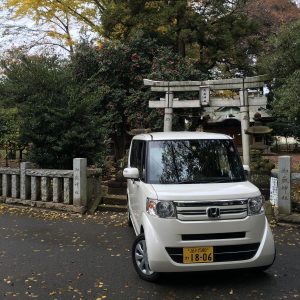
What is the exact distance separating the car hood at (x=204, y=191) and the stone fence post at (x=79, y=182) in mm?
4506

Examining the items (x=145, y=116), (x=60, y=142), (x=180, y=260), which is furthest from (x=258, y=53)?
(x=180, y=260)

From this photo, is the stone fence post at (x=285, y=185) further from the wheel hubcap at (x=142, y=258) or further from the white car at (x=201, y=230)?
the wheel hubcap at (x=142, y=258)

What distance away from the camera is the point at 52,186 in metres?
10.5

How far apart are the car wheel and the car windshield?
0.83 metres

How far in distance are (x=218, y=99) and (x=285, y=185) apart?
3.94m

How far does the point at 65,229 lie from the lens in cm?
823

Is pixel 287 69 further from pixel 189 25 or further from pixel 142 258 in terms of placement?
pixel 142 258

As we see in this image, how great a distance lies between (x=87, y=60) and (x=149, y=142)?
418 inches

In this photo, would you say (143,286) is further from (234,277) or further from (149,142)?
(149,142)

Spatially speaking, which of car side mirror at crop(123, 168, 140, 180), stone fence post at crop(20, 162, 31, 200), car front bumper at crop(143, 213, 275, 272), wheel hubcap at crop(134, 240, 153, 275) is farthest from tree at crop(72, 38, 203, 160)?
car front bumper at crop(143, 213, 275, 272)

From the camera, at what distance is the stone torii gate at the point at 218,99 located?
10812 mm

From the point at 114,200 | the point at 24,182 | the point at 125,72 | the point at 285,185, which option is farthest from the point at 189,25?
the point at 285,185

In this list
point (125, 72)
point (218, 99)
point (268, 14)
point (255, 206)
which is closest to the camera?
point (255, 206)

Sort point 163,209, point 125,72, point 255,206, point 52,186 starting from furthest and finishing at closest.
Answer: point 125,72 → point 52,186 → point 255,206 → point 163,209
